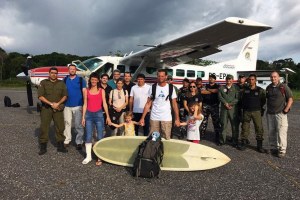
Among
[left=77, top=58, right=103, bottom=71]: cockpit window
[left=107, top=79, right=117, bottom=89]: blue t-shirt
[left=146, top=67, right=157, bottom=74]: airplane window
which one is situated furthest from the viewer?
[left=146, top=67, right=157, bottom=74]: airplane window

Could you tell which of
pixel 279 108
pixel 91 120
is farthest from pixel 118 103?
pixel 279 108

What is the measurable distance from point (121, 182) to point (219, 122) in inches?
150

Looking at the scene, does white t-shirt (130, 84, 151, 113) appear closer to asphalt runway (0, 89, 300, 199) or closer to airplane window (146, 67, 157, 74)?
asphalt runway (0, 89, 300, 199)

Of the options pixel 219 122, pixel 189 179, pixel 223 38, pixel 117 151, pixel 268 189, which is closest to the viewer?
pixel 268 189

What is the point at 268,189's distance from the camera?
162 inches

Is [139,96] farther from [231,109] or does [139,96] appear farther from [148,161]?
[231,109]

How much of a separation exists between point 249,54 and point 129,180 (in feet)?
54.6

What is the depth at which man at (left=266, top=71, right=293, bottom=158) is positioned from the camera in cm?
595

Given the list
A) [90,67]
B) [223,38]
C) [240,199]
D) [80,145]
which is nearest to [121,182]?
[240,199]

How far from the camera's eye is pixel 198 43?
1023cm

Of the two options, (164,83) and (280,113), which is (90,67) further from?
(280,113)

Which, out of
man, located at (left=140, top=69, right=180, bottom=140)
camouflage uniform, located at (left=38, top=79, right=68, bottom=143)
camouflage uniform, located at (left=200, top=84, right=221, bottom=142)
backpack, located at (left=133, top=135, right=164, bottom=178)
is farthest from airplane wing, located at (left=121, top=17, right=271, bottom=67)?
camouflage uniform, located at (left=38, top=79, right=68, bottom=143)

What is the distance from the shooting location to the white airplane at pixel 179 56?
328 inches

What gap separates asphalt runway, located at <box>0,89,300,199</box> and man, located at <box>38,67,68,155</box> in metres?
0.37
